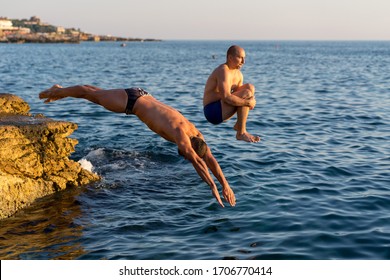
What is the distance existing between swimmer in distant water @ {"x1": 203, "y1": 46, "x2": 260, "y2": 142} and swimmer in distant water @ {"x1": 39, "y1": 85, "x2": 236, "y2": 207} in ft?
2.28

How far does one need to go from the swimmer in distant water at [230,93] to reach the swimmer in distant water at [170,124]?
2.28ft

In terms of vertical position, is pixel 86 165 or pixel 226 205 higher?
pixel 86 165

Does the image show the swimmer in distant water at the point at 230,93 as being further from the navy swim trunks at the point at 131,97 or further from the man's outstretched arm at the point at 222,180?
the navy swim trunks at the point at 131,97

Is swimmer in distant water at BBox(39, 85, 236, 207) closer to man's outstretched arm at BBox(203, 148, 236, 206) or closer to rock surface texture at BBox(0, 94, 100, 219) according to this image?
man's outstretched arm at BBox(203, 148, 236, 206)

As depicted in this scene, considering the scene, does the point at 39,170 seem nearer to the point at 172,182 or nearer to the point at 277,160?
the point at 172,182

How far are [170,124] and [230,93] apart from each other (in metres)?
1.39

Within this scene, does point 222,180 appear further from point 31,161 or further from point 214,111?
point 31,161

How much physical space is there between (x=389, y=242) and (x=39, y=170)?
359 inches

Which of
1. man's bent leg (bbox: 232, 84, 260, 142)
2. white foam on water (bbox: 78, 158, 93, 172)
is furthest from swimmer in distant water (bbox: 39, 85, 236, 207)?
white foam on water (bbox: 78, 158, 93, 172)

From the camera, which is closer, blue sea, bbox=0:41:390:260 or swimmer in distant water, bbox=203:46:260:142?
swimmer in distant water, bbox=203:46:260:142

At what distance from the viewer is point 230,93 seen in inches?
388

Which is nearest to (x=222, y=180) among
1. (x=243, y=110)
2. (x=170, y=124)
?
(x=170, y=124)

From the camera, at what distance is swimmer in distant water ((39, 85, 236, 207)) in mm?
9312

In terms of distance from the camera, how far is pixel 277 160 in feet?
57.4
